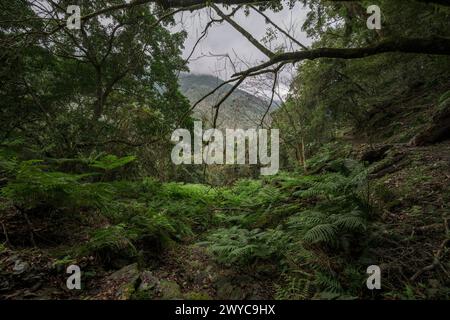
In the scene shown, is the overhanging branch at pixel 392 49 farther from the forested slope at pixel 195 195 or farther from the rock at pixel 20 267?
the rock at pixel 20 267

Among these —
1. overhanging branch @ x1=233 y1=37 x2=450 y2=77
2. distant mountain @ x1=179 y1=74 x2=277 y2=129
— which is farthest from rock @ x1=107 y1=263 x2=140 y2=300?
distant mountain @ x1=179 y1=74 x2=277 y2=129

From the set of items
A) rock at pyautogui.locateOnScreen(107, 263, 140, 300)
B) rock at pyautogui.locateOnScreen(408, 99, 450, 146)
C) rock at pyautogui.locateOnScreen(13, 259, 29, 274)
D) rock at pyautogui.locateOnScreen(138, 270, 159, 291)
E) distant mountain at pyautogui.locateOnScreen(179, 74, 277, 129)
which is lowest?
rock at pyautogui.locateOnScreen(138, 270, 159, 291)

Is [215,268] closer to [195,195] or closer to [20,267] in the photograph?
[20,267]

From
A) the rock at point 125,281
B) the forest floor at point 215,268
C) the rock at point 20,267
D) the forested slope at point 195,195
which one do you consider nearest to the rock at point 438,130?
the forested slope at point 195,195

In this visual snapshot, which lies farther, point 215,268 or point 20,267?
point 215,268

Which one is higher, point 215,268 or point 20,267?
point 20,267

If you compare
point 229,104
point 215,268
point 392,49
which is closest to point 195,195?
point 229,104

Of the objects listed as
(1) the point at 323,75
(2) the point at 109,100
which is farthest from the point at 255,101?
(2) the point at 109,100

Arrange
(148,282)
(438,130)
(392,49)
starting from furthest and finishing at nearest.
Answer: (438,130) → (392,49) → (148,282)

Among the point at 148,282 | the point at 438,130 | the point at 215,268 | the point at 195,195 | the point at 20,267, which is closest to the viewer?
the point at 20,267

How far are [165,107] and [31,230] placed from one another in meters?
6.48

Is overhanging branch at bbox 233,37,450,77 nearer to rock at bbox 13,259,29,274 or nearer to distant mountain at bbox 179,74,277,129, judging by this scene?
distant mountain at bbox 179,74,277,129
